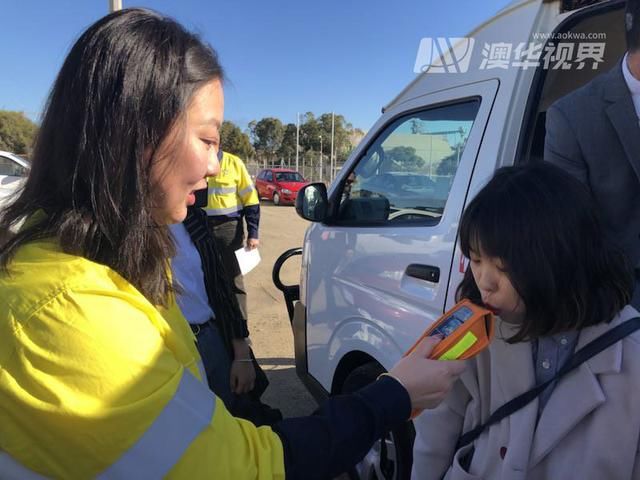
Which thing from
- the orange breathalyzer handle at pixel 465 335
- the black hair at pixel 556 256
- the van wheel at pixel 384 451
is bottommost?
the van wheel at pixel 384 451

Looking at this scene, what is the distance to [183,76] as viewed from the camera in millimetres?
977

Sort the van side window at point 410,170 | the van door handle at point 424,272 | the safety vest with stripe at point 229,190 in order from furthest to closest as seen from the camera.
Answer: the safety vest with stripe at point 229,190
the van side window at point 410,170
the van door handle at point 424,272

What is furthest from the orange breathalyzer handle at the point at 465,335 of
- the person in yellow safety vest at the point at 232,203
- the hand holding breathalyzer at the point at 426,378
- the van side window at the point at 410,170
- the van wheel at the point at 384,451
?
the person in yellow safety vest at the point at 232,203

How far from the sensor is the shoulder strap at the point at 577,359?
1.14m

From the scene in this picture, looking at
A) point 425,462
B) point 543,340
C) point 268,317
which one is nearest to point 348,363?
point 425,462

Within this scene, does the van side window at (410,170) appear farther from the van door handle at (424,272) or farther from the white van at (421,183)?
the van door handle at (424,272)

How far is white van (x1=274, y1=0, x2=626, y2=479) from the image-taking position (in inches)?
67.1

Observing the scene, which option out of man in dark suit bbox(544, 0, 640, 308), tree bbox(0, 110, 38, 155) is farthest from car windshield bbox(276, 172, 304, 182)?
tree bbox(0, 110, 38, 155)

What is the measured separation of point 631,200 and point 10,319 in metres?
1.66

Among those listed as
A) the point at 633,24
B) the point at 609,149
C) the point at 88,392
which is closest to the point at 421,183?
the point at 609,149

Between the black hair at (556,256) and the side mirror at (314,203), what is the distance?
1.39m

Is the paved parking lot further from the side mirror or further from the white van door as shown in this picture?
the side mirror

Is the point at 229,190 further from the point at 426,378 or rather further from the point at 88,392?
the point at 88,392

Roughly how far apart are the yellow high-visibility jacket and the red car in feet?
44.3
